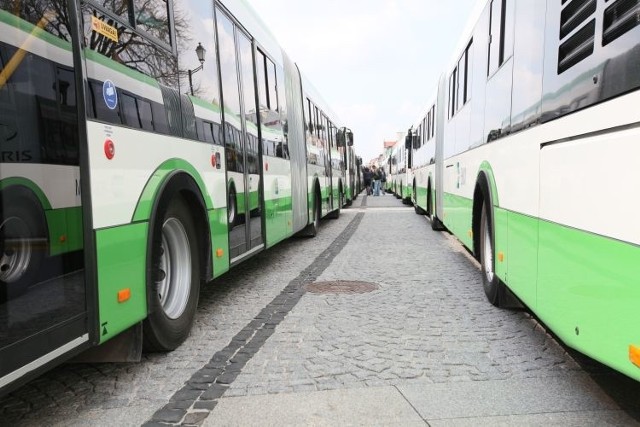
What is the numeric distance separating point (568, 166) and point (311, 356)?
2254mm

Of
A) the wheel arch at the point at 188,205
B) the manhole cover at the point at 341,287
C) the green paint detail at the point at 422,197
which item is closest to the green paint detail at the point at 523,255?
the manhole cover at the point at 341,287

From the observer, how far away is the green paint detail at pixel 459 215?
22.9 ft

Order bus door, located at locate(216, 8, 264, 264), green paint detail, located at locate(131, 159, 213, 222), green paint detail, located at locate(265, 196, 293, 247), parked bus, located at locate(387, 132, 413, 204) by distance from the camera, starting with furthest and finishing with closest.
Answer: parked bus, located at locate(387, 132, 413, 204) < green paint detail, located at locate(265, 196, 293, 247) < bus door, located at locate(216, 8, 264, 264) < green paint detail, located at locate(131, 159, 213, 222)

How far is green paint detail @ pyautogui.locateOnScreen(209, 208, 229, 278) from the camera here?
5.15 meters

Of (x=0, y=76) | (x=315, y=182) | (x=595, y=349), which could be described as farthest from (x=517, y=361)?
(x=315, y=182)

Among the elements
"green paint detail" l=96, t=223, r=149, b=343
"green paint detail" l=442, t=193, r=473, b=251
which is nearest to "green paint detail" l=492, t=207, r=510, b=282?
"green paint detail" l=442, t=193, r=473, b=251

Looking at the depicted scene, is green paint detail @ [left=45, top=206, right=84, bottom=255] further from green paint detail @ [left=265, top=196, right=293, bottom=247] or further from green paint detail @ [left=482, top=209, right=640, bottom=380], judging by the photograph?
green paint detail @ [left=265, top=196, right=293, bottom=247]

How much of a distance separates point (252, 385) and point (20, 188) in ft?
6.15

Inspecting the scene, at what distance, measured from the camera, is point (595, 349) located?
2.83 m

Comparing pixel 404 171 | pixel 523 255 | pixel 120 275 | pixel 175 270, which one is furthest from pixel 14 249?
pixel 404 171

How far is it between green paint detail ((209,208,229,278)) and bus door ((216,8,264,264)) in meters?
0.17

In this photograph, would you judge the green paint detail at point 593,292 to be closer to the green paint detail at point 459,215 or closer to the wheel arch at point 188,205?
the wheel arch at point 188,205

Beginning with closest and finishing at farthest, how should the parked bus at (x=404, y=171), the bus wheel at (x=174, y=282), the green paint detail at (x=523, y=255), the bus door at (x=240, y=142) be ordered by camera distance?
the green paint detail at (x=523, y=255) → the bus wheel at (x=174, y=282) → the bus door at (x=240, y=142) → the parked bus at (x=404, y=171)

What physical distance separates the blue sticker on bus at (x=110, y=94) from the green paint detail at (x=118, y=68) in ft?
0.34
